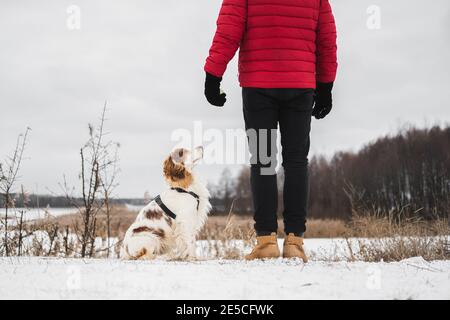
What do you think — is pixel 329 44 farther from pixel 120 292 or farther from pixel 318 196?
pixel 318 196

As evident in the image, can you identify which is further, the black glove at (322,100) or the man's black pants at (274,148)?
the black glove at (322,100)

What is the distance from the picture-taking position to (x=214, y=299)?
2439 millimetres

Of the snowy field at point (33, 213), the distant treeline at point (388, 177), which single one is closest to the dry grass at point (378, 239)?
the snowy field at point (33, 213)

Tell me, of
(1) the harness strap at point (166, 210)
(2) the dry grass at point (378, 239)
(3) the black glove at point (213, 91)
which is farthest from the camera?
(2) the dry grass at point (378, 239)

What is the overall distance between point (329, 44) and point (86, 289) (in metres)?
3.10

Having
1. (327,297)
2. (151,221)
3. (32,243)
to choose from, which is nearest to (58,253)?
(32,243)

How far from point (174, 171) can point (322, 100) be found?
6.59 ft

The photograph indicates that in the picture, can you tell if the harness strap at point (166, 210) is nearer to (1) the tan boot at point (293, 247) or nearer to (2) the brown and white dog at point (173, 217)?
(2) the brown and white dog at point (173, 217)

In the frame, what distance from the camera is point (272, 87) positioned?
3930 mm

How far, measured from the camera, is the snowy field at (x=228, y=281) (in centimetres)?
250

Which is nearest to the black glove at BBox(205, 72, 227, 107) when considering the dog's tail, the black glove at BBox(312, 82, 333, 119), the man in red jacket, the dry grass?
the man in red jacket

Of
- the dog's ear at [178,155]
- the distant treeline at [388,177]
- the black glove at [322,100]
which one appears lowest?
the distant treeline at [388,177]

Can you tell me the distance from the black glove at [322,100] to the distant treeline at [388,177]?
5181 centimetres
